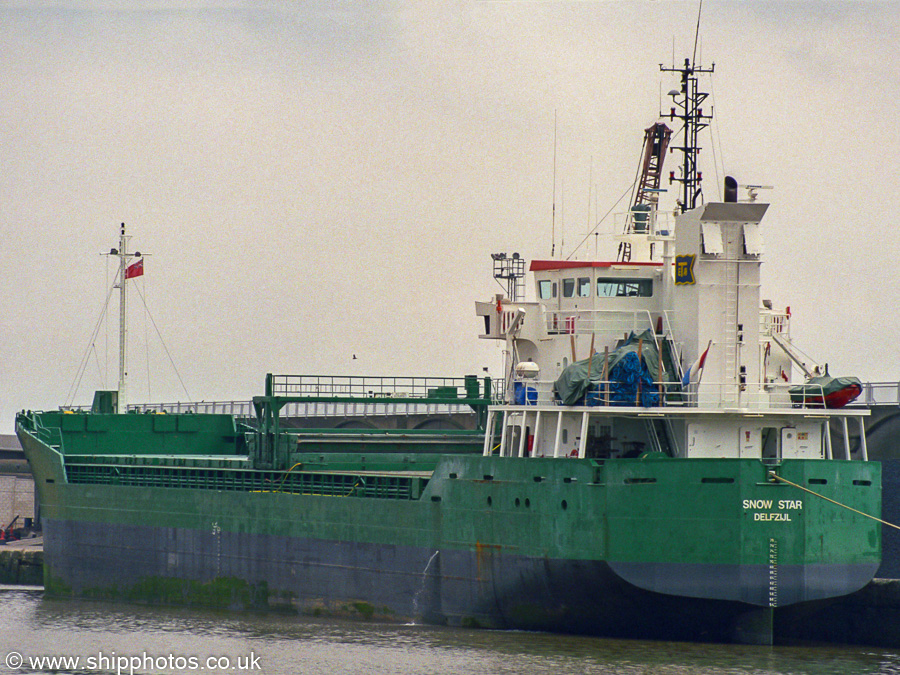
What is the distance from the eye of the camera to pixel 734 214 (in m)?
27.0

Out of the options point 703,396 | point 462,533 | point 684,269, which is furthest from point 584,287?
point 462,533

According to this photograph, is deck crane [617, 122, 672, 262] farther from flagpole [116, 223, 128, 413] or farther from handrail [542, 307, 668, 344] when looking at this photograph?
flagpole [116, 223, 128, 413]

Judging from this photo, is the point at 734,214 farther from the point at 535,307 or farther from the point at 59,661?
the point at 59,661

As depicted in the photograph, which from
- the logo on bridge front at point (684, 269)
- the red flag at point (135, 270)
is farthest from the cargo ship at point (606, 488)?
the red flag at point (135, 270)

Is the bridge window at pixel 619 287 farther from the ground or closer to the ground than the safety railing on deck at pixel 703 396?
farther from the ground

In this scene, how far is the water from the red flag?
15.1m

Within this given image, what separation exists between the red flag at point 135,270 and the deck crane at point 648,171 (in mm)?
17687

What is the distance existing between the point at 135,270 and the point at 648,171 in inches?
733

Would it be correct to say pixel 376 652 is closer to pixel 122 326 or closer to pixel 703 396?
pixel 703 396

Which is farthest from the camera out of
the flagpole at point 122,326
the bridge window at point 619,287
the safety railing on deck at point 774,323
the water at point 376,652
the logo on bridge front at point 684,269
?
the flagpole at point 122,326

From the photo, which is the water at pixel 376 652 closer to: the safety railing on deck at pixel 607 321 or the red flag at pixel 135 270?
the safety railing on deck at pixel 607 321

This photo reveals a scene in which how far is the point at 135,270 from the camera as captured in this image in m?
43.7

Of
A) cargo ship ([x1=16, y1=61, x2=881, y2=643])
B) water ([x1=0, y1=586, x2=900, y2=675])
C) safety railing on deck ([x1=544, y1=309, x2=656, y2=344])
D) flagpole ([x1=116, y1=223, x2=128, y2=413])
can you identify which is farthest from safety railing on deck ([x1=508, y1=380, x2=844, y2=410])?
flagpole ([x1=116, y1=223, x2=128, y2=413])

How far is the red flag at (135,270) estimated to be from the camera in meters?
43.5
